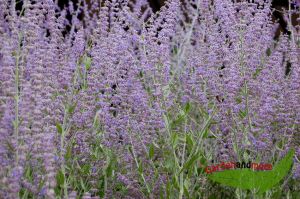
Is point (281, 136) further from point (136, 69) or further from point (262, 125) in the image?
point (136, 69)

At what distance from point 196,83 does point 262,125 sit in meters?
0.56

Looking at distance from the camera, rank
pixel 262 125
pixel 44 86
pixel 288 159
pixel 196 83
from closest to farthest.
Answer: pixel 44 86 → pixel 288 159 → pixel 262 125 → pixel 196 83

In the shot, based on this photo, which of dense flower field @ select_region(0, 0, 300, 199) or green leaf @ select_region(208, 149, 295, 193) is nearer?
green leaf @ select_region(208, 149, 295, 193)

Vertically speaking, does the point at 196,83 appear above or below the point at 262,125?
above

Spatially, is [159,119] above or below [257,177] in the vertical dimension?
above

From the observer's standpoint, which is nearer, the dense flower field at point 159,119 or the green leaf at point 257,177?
the green leaf at point 257,177

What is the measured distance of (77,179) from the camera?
2.72 meters

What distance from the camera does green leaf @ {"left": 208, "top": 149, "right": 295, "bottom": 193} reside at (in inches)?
93.2

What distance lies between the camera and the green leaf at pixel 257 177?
2367mm

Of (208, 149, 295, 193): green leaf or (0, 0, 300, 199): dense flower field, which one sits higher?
(0, 0, 300, 199): dense flower field

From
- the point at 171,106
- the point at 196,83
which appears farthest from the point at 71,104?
the point at 196,83

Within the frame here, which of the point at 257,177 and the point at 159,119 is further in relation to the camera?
the point at 159,119

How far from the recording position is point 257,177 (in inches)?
94.3

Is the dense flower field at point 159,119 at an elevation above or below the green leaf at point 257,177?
above
